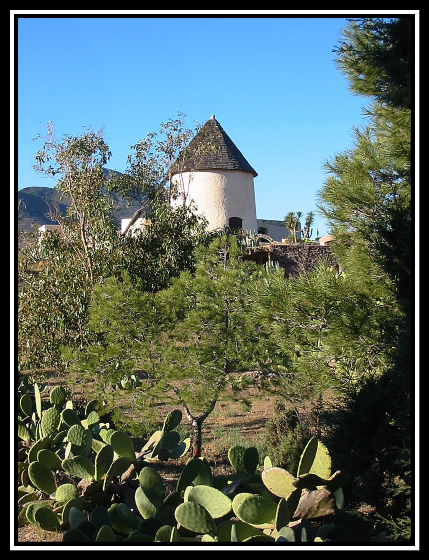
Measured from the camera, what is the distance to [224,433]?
8.35 meters

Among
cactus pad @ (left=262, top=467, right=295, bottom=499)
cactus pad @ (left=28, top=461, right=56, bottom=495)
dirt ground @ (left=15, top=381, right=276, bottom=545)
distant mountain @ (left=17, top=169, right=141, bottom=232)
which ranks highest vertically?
distant mountain @ (left=17, top=169, right=141, bottom=232)

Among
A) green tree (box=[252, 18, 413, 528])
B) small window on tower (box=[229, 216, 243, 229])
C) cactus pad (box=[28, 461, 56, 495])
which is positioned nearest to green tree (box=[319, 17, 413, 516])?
green tree (box=[252, 18, 413, 528])

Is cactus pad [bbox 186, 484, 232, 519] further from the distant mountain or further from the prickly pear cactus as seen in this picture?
the distant mountain

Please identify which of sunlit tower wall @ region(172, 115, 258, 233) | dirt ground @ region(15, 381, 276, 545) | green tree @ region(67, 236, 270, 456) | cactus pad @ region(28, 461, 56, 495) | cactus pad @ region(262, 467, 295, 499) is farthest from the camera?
sunlit tower wall @ region(172, 115, 258, 233)

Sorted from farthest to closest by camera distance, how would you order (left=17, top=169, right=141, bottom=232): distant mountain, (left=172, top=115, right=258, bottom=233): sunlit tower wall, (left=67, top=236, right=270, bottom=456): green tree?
1. (left=172, top=115, right=258, bottom=233): sunlit tower wall
2. (left=17, top=169, right=141, bottom=232): distant mountain
3. (left=67, top=236, right=270, bottom=456): green tree

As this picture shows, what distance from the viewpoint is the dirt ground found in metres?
4.68

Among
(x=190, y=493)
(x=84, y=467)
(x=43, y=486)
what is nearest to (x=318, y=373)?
(x=190, y=493)

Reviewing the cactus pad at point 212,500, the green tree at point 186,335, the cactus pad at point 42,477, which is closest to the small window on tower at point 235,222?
the green tree at point 186,335

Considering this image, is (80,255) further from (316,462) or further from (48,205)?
(316,462)

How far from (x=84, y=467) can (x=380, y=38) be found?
3.62m

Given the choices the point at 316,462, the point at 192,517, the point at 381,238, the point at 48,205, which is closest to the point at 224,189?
the point at 48,205

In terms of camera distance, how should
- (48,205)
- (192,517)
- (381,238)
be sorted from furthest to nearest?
(48,205) → (381,238) → (192,517)

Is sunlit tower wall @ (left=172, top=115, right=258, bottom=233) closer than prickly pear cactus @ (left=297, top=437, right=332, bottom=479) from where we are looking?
No

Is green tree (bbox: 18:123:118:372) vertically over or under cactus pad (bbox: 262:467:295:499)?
over
